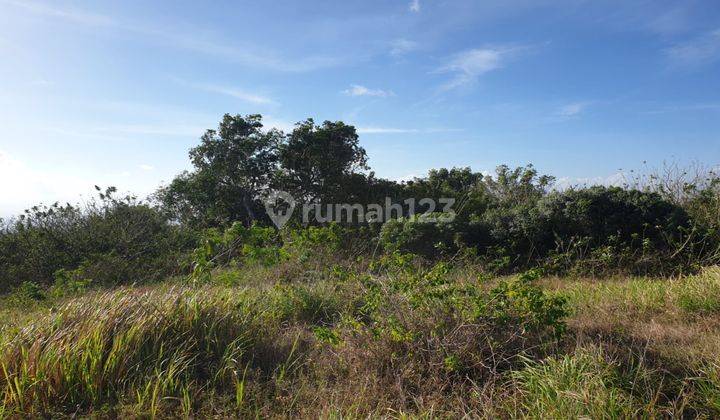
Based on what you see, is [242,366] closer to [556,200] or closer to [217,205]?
[556,200]

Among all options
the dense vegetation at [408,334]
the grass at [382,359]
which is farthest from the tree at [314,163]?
the grass at [382,359]

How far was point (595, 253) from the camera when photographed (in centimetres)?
659

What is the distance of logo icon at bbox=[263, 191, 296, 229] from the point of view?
11.9 metres

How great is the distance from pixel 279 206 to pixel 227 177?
1654 mm

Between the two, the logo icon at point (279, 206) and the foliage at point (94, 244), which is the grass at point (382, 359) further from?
the logo icon at point (279, 206)

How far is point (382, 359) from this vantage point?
133 inches

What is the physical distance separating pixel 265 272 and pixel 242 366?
292cm

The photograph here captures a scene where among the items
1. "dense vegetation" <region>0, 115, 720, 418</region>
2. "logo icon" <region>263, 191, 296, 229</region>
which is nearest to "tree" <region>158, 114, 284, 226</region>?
"logo icon" <region>263, 191, 296, 229</region>

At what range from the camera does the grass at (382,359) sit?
286cm

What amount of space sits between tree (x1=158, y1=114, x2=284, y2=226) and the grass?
7.84 metres

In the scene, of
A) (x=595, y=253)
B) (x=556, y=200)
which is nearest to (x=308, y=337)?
(x=595, y=253)

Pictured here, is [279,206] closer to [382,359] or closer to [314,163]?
[314,163]

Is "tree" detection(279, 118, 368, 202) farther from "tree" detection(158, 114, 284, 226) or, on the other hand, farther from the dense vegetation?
the dense vegetation

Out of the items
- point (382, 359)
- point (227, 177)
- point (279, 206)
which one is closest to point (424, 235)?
point (382, 359)
